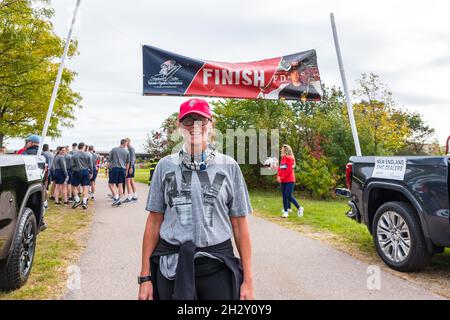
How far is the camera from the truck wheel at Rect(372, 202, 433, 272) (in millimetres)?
4785

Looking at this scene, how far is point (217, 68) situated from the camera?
8.65 meters

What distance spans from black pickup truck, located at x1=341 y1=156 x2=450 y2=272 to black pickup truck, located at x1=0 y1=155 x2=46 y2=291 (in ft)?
14.8

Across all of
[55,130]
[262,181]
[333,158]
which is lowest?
[262,181]

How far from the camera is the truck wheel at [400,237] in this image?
15.7 ft

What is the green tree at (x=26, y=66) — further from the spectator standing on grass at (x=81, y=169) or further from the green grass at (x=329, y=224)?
the green grass at (x=329, y=224)

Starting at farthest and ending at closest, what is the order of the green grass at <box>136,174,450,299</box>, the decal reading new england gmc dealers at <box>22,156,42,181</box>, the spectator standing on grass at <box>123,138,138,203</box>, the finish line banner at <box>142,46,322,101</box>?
1. the spectator standing on grass at <box>123,138,138,203</box>
2. the finish line banner at <box>142,46,322,101</box>
3. the green grass at <box>136,174,450,299</box>
4. the decal reading new england gmc dealers at <box>22,156,42,181</box>

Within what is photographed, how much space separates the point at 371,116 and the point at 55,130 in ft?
59.8

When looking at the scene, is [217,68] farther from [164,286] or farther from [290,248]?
[164,286]

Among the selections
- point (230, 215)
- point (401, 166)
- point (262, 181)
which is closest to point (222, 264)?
point (230, 215)

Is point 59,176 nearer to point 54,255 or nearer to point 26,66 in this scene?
point 26,66

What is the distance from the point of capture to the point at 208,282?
223 cm

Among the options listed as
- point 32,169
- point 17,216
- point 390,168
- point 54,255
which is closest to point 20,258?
point 17,216

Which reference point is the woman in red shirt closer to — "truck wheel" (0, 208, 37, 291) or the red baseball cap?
"truck wheel" (0, 208, 37, 291)

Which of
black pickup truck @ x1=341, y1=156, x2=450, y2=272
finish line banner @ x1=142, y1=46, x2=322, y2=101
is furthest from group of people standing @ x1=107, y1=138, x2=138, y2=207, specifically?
black pickup truck @ x1=341, y1=156, x2=450, y2=272
